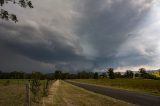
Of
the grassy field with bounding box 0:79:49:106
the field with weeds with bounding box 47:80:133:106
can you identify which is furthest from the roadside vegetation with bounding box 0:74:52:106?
the field with weeds with bounding box 47:80:133:106

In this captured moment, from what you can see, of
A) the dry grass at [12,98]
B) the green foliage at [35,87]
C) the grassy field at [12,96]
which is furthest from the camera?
the green foliage at [35,87]

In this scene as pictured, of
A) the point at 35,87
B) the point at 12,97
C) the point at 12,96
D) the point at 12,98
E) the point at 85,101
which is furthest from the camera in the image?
the point at 12,96

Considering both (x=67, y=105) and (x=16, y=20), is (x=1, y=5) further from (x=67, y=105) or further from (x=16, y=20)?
(x=67, y=105)

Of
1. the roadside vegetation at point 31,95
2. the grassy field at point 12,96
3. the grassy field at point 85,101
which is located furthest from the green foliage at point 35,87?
the grassy field at point 85,101

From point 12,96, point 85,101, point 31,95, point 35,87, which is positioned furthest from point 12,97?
point 85,101

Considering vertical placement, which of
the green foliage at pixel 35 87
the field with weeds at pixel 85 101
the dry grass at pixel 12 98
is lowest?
the field with weeds at pixel 85 101

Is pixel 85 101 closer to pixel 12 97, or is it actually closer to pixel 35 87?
pixel 35 87

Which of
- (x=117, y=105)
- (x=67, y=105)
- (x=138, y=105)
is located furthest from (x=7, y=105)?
(x=138, y=105)

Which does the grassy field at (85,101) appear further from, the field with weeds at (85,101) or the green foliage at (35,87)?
the green foliage at (35,87)

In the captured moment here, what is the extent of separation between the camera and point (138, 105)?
920 inches

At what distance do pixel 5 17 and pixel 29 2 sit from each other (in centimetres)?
125

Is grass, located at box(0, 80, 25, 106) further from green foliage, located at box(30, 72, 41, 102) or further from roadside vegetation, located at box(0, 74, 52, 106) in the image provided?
green foliage, located at box(30, 72, 41, 102)

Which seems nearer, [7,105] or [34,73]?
[7,105]

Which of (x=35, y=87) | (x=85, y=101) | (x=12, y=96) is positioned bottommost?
(x=85, y=101)
